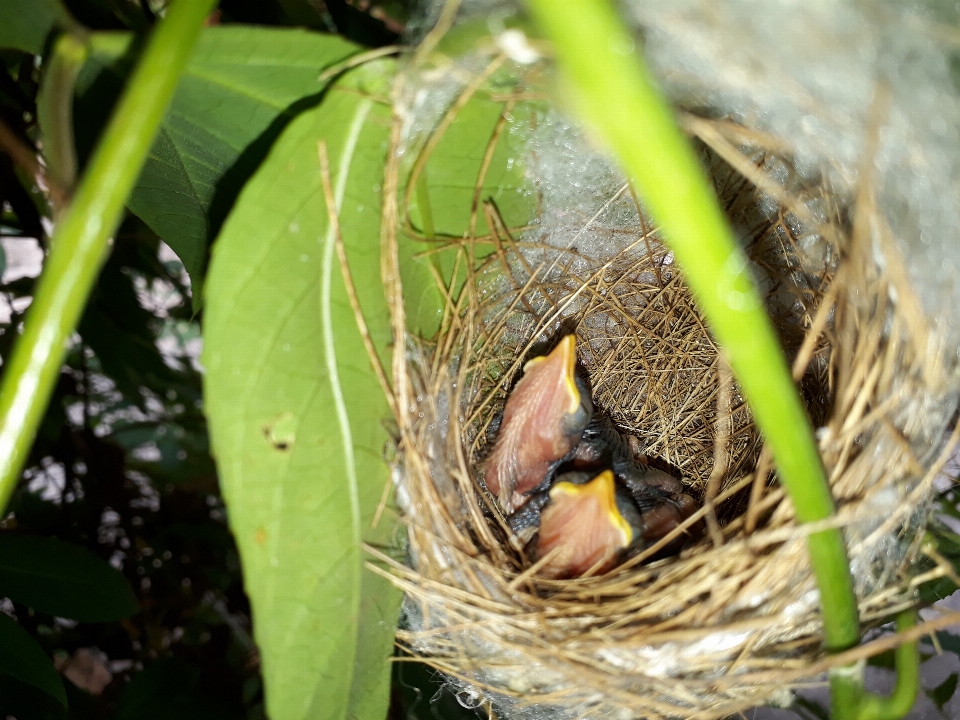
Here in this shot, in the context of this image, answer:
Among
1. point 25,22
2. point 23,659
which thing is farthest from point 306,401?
point 23,659

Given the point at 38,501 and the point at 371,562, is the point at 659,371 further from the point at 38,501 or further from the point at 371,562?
the point at 38,501

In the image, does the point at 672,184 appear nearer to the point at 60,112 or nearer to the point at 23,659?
the point at 60,112

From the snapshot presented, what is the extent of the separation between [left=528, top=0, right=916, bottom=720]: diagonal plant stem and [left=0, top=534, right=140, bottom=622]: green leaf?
0.75 m

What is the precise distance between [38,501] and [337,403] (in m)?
1.20

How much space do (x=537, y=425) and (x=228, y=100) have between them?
0.38 m

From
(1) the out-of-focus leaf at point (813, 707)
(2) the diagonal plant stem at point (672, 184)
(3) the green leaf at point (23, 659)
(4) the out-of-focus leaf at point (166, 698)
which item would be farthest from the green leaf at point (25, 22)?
(1) the out-of-focus leaf at point (813, 707)

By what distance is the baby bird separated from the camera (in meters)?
0.52

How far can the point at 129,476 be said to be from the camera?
147 centimetres

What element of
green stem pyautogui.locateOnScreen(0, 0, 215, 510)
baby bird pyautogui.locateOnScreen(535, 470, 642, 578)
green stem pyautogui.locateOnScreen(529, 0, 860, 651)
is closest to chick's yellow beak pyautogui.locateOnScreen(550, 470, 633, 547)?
baby bird pyautogui.locateOnScreen(535, 470, 642, 578)

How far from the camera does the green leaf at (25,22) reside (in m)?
0.36

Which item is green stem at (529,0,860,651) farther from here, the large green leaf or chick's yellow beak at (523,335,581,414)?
chick's yellow beak at (523,335,581,414)

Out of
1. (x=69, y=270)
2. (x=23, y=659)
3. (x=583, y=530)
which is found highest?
(x=69, y=270)

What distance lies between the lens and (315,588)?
1.18ft

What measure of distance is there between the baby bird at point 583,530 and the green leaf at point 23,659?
52cm
